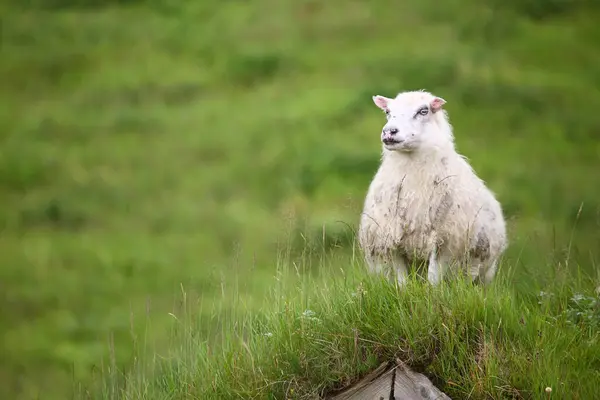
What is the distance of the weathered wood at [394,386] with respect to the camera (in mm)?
5113

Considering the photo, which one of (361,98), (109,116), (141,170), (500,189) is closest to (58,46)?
(109,116)

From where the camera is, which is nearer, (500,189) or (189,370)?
(189,370)

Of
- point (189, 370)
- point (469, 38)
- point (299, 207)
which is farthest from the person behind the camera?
point (469, 38)

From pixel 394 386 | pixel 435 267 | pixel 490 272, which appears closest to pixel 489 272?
pixel 490 272

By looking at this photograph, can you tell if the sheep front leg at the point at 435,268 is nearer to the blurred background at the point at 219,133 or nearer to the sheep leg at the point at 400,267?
the sheep leg at the point at 400,267

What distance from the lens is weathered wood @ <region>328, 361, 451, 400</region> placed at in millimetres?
5113

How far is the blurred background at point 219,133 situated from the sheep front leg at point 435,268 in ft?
9.45

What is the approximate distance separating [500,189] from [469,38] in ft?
18.2

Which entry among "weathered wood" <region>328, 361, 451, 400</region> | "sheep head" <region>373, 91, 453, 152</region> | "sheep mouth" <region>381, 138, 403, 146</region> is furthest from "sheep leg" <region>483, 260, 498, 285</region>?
"weathered wood" <region>328, 361, 451, 400</region>

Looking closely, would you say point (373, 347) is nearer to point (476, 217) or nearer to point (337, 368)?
point (337, 368)

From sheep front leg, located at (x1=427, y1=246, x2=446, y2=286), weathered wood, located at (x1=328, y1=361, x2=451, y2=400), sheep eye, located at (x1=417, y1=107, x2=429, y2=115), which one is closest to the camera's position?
weathered wood, located at (x1=328, y1=361, x2=451, y2=400)

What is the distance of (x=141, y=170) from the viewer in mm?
14961

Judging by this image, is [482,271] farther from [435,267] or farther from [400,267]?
[400,267]

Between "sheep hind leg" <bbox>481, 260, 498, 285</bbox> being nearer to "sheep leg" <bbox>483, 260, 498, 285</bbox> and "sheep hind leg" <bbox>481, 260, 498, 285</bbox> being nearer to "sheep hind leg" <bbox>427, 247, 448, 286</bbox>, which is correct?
"sheep leg" <bbox>483, 260, 498, 285</bbox>
